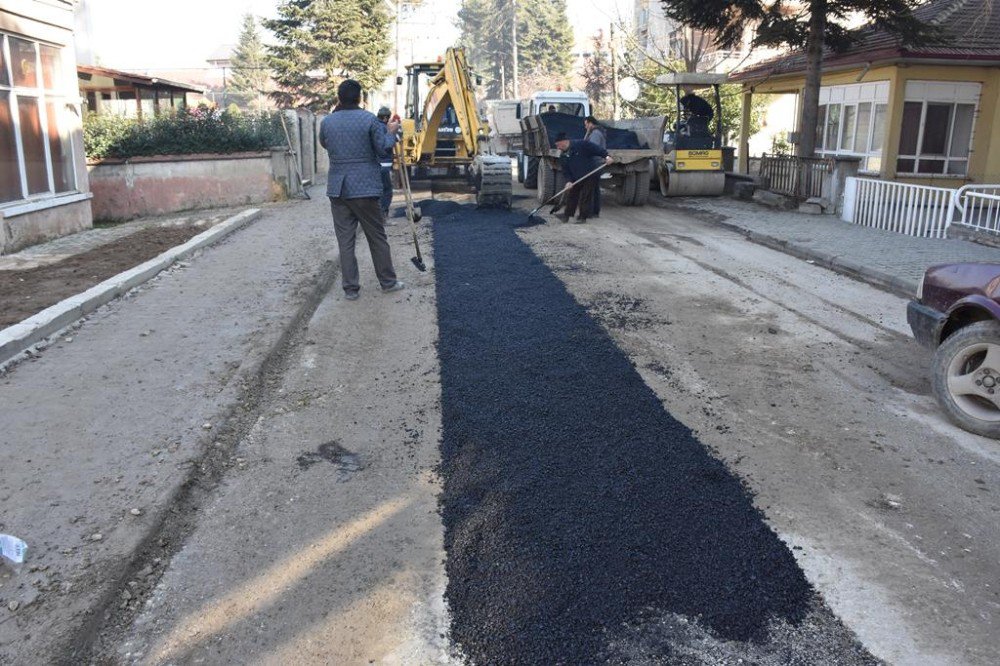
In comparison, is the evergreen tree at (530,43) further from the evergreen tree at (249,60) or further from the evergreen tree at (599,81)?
the evergreen tree at (599,81)

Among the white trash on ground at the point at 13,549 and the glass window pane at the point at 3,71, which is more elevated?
the glass window pane at the point at 3,71

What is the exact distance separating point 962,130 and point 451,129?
40.8 feet

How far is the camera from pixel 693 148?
18.6 metres

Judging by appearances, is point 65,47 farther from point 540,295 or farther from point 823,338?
point 823,338

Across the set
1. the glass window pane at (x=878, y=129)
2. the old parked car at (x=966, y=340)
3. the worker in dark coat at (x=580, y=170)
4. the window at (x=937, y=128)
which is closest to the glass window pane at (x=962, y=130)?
the window at (x=937, y=128)

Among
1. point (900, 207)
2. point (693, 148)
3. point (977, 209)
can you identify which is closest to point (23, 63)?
point (693, 148)

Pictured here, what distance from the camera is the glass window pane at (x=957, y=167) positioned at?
19.5 m

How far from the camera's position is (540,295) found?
8.16 metres

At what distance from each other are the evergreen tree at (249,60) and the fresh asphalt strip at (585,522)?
79943 millimetres

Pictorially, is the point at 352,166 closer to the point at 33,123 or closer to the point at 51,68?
the point at 33,123

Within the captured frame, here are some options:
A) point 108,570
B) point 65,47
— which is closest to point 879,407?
point 108,570

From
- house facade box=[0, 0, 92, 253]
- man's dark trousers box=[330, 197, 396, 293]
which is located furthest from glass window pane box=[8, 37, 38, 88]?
man's dark trousers box=[330, 197, 396, 293]

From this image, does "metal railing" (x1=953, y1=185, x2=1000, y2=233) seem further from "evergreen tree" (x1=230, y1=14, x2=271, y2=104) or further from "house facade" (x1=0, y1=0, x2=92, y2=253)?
"evergreen tree" (x1=230, y1=14, x2=271, y2=104)

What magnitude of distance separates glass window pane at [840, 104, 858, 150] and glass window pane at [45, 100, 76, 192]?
18196 mm
